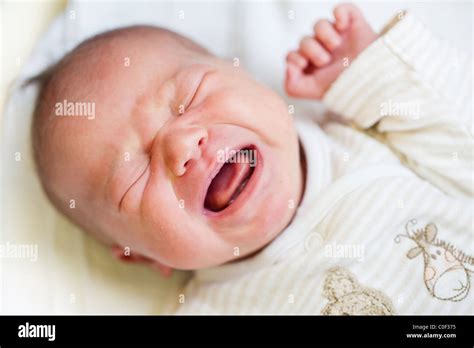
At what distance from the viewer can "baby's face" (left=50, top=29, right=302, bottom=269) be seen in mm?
985

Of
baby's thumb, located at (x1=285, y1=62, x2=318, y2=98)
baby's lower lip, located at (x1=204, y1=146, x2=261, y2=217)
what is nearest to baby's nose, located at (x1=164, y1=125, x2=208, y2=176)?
baby's lower lip, located at (x1=204, y1=146, x2=261, y2=217)

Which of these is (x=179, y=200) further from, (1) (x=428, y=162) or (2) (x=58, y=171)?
(1) (x=428, y=162)

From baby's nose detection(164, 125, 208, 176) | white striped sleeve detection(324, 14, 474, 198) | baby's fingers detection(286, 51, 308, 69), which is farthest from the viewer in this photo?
baby's fingers detection(286, 51, 308, 69)

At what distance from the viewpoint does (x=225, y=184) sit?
1038 millimetres

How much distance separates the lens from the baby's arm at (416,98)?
1114mm

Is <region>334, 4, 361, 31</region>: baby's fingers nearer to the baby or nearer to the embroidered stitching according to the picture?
the baby

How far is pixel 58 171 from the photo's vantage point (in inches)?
41.4

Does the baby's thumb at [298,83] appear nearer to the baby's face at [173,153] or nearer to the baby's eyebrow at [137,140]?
the baby's face at [173,153]

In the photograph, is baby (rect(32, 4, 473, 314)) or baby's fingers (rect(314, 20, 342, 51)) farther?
baby's fingers (rect(314, 20, 342, 51))

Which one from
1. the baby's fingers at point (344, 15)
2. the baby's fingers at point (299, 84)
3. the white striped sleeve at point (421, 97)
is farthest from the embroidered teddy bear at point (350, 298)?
the baby's fingers at point (344, 15)

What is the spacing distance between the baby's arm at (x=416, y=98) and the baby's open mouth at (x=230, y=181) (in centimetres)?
27

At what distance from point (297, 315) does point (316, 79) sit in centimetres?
47

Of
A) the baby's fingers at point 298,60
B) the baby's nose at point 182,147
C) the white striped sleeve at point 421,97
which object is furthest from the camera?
the baby's fingers at point 298,60
